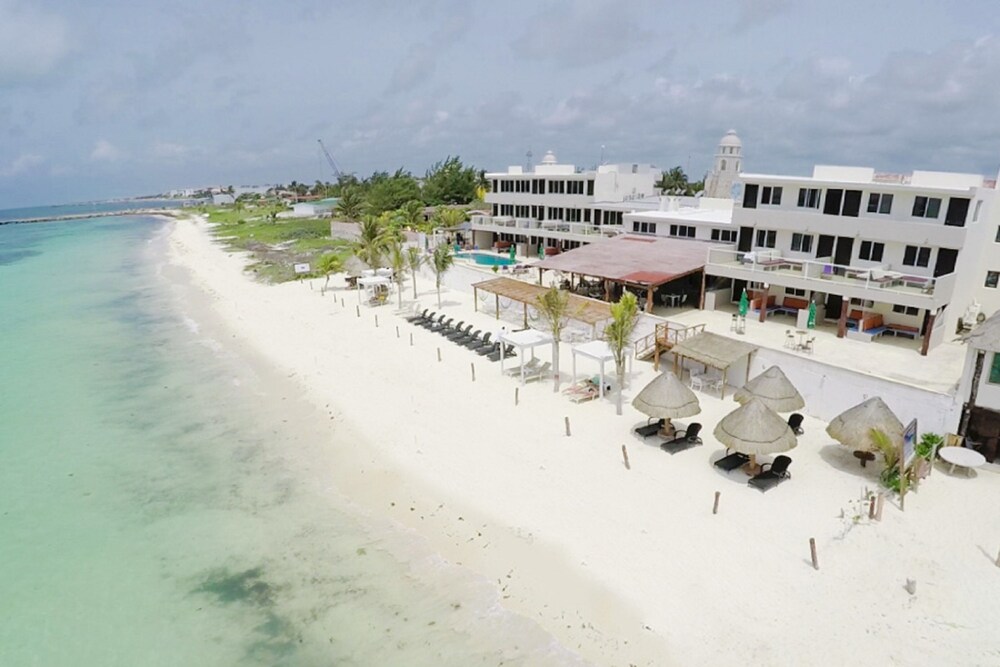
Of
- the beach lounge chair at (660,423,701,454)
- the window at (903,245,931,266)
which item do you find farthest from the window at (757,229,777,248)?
the beach lounge chair at (660,423,701,454)

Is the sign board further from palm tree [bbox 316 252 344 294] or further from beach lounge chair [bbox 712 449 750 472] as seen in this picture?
palm tree [bbox 316 252 344 294]

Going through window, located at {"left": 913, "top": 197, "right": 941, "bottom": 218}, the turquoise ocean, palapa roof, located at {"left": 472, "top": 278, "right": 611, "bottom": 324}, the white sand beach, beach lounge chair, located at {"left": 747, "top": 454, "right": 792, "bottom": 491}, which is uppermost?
window, located at {"left": 913, "top": 197, "right": 941, "bottom": 218}

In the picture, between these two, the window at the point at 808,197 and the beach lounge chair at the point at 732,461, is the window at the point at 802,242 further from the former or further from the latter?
the beach lounge chair at the point at 732,461

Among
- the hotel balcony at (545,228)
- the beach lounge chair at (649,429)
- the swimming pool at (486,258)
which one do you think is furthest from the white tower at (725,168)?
the beach lounge chair at (649,429)

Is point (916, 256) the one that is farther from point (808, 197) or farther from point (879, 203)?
point (808, 197)

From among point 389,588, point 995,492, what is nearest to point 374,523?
point 389,588

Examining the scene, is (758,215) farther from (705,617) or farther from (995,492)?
(705,617)

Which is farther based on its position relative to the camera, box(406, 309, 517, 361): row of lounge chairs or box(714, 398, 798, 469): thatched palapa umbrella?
box(406, 309, 517, 361): row of lounge chairs
